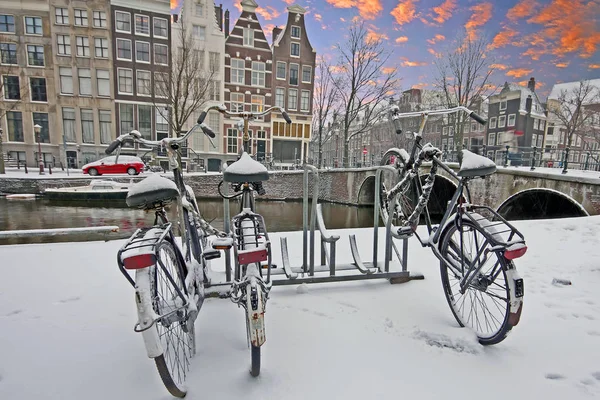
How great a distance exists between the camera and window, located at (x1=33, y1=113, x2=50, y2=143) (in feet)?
74.9

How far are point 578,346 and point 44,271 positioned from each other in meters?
4.38

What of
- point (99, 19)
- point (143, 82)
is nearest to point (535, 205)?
point (143, 82)

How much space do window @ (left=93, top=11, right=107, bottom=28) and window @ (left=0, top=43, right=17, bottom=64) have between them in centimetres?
565

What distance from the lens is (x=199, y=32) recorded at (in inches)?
963

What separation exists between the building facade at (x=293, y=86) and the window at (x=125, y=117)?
10.4 meters

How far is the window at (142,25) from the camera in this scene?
23.0 meters

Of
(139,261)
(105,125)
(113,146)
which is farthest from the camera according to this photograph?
(105,125)

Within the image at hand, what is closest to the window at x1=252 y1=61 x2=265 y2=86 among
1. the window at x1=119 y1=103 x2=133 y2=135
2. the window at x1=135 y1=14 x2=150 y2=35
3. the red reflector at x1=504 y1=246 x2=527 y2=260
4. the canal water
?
the window at x1=135 y1=14 x2=150 y2=35

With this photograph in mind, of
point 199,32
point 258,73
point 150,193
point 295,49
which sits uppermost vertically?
point 199,32

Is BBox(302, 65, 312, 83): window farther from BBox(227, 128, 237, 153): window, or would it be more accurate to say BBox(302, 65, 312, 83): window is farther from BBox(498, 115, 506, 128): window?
BBox(498, 115, 506, 128): window

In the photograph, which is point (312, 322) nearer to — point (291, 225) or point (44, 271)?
point (44, 271)

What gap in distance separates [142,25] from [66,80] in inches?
256

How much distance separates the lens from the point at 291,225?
13078mm

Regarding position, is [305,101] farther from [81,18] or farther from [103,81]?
[81,18]
